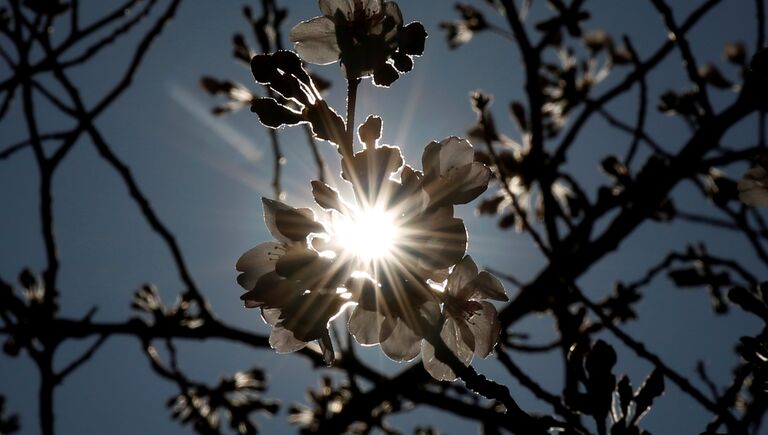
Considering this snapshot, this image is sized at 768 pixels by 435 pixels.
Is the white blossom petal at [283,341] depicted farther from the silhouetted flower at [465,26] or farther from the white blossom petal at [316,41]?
the silhouetted flower at [465,26]

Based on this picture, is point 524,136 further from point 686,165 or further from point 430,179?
point 430,179

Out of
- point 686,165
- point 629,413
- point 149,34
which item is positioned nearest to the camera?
point 629,413

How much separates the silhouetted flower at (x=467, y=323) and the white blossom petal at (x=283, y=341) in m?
0.37

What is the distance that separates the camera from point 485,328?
170cm

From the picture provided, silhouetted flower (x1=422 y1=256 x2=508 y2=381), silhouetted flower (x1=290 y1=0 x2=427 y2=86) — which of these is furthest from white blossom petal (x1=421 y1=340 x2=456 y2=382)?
silhouetted flower (x1=290 y1=0 x2=427 y2=86)

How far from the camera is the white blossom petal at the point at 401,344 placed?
5.19 feet

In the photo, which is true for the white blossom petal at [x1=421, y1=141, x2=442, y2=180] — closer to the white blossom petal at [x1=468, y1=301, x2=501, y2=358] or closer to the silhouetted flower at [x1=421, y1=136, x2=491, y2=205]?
the silhouetted flower at [x1=421, y1=136, x2=491, y2=205]

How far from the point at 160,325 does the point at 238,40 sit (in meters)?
2.27

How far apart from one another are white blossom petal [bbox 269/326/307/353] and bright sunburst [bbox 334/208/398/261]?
350 millimetres

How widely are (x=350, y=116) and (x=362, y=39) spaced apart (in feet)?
1.24

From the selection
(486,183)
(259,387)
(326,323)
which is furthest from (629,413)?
(259,387)

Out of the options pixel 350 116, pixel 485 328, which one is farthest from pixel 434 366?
pixel 350 116

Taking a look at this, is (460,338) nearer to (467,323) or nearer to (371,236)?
(467,323)

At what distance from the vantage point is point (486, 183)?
154 cm
